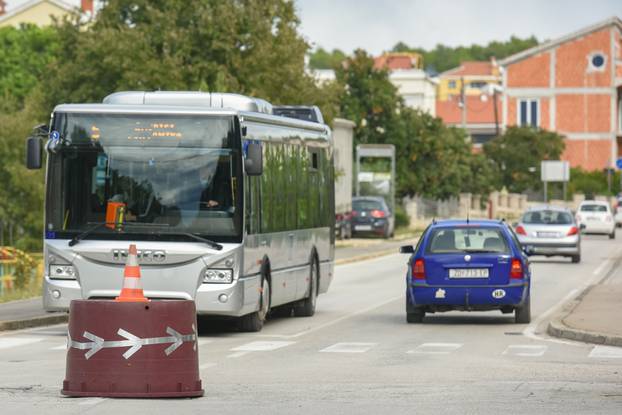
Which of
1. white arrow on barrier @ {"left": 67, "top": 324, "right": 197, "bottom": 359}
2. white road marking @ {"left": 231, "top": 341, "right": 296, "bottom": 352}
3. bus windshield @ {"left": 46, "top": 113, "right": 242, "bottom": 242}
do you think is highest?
bus windshield @ {"left": 46, "top": 113, "right": 242, "bottom": 242}

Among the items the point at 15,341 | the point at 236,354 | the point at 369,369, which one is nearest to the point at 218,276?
the point at 236,354

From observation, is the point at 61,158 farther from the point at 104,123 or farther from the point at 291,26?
the point at 291,26

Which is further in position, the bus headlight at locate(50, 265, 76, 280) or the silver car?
the silver car

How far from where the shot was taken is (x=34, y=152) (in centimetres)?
1912

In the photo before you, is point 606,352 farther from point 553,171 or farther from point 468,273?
point 553,171

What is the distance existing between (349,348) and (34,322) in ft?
17.1

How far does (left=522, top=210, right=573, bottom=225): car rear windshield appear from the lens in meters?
43.6

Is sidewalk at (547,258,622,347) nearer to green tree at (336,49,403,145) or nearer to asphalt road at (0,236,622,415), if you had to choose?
asphalt road at (0,236,622,415)

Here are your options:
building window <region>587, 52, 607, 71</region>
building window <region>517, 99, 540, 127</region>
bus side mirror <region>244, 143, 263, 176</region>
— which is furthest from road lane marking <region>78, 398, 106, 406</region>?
building window <region>517, 99, 540, 127</region>

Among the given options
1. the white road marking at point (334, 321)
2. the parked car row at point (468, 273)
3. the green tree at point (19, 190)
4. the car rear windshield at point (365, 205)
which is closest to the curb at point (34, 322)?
the white road marking at point (334, 321)

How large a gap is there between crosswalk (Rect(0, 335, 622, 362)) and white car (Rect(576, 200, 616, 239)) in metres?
47.7

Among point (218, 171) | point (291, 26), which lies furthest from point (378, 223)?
point (218, 171)

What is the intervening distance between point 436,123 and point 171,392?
235ft

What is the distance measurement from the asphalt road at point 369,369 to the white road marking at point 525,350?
0.04 feet
